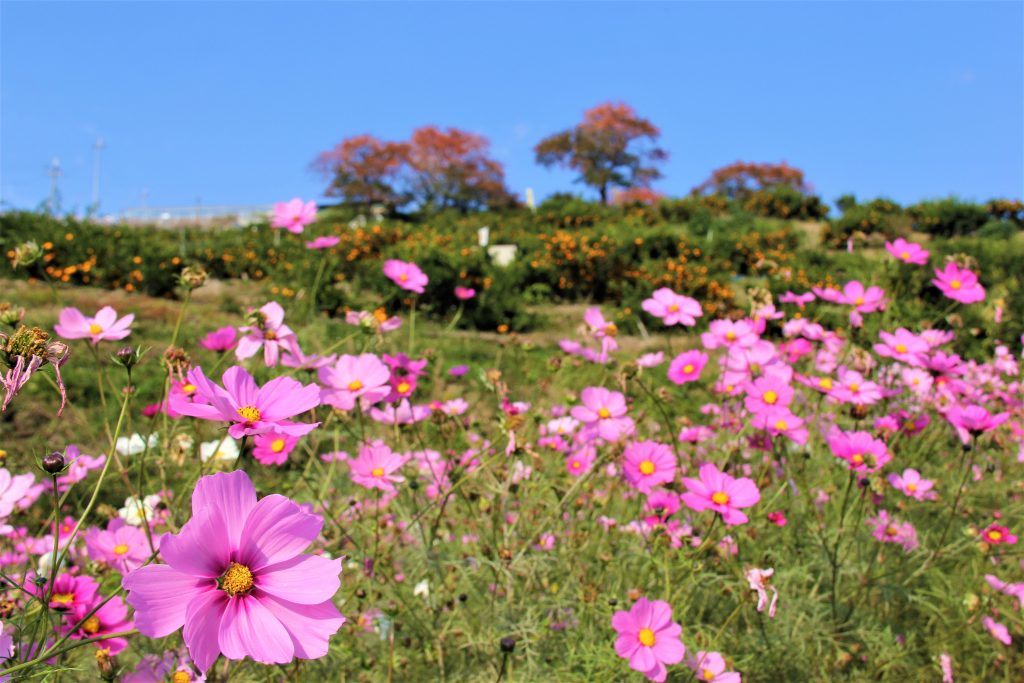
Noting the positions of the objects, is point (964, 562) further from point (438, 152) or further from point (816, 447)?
point (438, 152)

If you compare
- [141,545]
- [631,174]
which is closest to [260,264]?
[141,545]

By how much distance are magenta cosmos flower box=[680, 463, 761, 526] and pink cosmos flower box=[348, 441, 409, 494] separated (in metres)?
0.46

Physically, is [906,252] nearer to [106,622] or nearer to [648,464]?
[648,464]

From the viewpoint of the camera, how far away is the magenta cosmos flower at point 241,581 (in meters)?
0.51

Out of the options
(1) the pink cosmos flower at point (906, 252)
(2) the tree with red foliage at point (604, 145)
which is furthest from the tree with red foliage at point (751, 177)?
(1) the pink cosmos flower at point (906, 252)

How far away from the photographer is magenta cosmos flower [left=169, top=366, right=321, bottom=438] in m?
0.58

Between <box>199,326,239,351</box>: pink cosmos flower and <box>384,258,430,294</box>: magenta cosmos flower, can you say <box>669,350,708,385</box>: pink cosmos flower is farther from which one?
<box>199,326,239,351</box>: pink cosmos flower

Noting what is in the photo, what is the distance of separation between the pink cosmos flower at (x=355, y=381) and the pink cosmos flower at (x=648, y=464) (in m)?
0.46

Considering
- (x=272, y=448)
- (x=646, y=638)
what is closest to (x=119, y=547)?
(x=272, y=448)

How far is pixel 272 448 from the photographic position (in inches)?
43.4

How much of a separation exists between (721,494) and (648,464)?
0.16m

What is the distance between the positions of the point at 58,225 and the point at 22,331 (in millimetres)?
7500

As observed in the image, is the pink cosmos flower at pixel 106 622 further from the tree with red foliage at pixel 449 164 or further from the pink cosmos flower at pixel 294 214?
the tree with red foliage at pixel 449 164

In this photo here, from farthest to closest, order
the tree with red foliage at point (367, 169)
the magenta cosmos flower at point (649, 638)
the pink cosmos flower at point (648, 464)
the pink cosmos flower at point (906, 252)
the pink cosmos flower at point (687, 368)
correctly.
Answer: the tree with red foliage at point (367, 169) < the pink cosmos flower at point (906, 252) < the pink cosmos flower at point (687, 368) < the pink cosmos flower at point (648, 464) < the magenta cosmos flower at point (649, 638)
